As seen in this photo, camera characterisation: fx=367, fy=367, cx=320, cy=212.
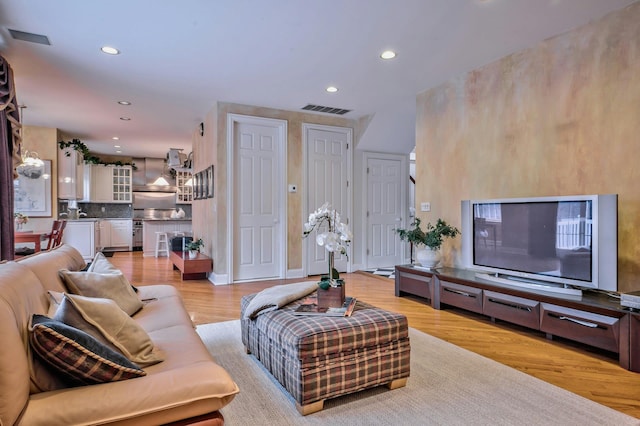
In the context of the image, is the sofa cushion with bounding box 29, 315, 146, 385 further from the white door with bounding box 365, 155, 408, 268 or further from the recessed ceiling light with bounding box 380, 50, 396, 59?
the white door with bounding box 365, 155, 408, 268

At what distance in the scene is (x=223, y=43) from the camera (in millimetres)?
3449

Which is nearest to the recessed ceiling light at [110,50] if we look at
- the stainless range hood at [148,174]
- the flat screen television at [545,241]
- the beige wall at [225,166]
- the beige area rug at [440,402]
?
the beige wall at [225,166]

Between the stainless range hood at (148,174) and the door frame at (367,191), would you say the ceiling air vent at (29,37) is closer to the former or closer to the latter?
the door frame at (367,191)

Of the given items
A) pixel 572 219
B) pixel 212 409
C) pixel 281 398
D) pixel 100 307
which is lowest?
pixel 281 398

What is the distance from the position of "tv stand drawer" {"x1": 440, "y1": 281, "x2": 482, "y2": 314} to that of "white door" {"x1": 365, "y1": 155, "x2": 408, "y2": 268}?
267cm

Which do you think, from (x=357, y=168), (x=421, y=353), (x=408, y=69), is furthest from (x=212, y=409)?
Result: (x=357, y=168)

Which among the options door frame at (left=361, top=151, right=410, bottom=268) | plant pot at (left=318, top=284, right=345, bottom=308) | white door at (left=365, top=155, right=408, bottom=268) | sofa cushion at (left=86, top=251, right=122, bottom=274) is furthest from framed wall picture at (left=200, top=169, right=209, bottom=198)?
plant pot at (left=318, top=284, right=345, bottom=308)

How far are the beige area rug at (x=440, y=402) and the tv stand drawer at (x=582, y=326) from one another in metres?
0.71

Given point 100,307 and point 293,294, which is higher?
point 100,307

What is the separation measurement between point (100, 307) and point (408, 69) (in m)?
3.78

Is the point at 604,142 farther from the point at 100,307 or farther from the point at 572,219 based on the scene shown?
the point at 100,307

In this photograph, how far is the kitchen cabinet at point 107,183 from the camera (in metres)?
9.37

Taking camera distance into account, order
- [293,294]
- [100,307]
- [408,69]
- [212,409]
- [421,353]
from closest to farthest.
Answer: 1. [212,409]
2. [100,307]
3. [293,294]
4. [421,353]
5. [408,69]

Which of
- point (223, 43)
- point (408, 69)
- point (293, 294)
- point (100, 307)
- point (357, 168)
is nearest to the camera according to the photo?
point (100, 307)
